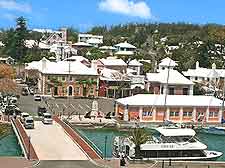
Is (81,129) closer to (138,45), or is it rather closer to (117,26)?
(138,45)

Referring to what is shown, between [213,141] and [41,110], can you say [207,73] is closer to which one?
[213,141]

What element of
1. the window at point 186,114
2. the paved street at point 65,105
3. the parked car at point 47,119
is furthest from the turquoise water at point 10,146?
the window at point 186,114

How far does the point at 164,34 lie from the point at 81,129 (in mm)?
101616

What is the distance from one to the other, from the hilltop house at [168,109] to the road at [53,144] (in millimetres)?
7935

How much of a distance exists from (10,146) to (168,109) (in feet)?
52.9

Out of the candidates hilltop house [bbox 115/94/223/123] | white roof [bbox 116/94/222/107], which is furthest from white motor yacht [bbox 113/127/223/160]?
white roof [bbox 116/94/222/107]

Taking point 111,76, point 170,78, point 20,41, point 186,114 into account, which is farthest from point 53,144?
point 20,41

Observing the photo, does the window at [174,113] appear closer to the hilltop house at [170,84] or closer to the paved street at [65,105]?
the paved street at [65,105]

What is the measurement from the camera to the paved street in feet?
151

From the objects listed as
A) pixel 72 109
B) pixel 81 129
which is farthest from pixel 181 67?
pixel 81 129

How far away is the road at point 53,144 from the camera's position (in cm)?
2803

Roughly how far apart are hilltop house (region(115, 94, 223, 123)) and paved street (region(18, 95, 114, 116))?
3.72 m

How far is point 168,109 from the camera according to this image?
145ft

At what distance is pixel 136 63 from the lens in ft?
237
